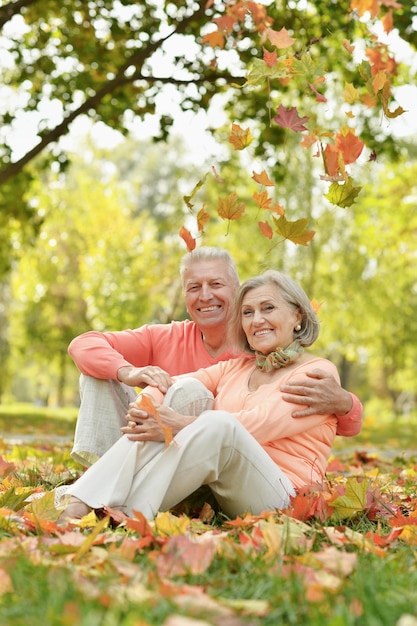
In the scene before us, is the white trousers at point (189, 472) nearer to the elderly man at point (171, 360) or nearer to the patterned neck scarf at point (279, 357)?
the elderly man at point (171, 360)

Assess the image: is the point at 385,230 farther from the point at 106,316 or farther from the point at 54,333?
the point at 54,333

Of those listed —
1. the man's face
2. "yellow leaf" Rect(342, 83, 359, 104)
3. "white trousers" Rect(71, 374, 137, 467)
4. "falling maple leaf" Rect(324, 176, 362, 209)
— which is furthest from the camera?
the man's face

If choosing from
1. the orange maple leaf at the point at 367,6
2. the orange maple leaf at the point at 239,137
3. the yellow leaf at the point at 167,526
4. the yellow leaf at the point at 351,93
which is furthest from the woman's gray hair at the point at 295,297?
the orange maple leaf at the point at 367,6

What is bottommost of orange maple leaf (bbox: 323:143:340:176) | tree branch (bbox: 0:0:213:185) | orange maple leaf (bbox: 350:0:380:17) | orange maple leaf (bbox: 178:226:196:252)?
orange maple leaf (bbox: 178:226:196:252)

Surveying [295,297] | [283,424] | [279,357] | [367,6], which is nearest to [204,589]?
[283,424]

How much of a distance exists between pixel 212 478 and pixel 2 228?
10.5 m

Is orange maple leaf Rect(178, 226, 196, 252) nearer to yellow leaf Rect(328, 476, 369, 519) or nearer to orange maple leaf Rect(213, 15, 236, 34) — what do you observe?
orange maple leaf Rect(213, 15, 236, 34)

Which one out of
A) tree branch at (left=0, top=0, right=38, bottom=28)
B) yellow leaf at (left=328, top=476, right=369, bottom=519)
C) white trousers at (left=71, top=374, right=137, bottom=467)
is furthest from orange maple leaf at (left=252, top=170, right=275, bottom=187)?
tree branch at (left=0, top=0, right=38, bottom=28)

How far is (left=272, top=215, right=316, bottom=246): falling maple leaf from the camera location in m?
3.61

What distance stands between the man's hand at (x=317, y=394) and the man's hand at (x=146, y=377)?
61 cm

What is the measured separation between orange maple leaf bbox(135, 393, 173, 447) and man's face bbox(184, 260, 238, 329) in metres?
1.01

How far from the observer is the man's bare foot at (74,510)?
10.1 ft

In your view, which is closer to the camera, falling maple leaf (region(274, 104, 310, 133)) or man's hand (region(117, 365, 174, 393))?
falling maple leaf (region(274, 104, 310, 133))

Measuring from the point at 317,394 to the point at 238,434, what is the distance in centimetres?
49
